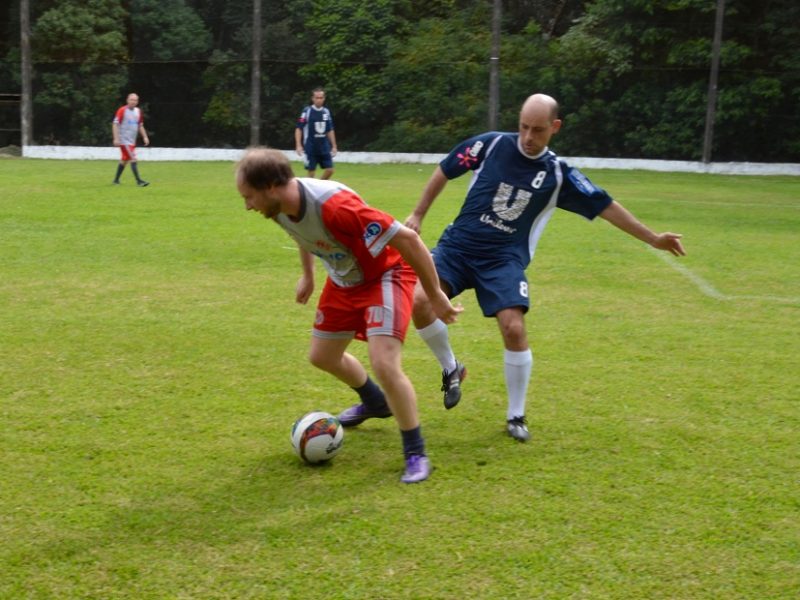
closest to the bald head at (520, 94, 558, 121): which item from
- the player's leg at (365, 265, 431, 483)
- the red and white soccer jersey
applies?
the red and white soccer jersey

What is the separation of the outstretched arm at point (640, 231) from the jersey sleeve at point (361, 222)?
59.5 inches

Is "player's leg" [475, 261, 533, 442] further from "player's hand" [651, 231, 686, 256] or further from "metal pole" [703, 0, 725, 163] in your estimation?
"metal pole" [703, 0, 725, 163]

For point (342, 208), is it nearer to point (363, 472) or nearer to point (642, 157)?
point (363, 472)

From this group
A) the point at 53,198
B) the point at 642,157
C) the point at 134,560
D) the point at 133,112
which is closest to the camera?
the point at 134,560

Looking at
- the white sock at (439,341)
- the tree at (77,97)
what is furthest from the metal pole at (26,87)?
the white sock at (439,341)

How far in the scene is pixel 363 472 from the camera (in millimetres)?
4602

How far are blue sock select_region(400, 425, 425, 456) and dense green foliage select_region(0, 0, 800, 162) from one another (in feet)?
76.9

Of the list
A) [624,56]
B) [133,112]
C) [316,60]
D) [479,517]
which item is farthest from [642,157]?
[479,517]

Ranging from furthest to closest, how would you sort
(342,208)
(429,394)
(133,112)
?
(133,112) → (429,394) → (342,208)

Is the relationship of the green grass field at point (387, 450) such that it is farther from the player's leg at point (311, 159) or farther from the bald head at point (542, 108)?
the player's leg at point (311, 159)

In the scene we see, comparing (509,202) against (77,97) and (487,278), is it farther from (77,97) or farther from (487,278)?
(77,97)

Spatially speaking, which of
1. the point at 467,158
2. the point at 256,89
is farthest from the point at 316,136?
the point at 467,158

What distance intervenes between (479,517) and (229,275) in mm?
5842

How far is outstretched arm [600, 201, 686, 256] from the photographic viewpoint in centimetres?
520
